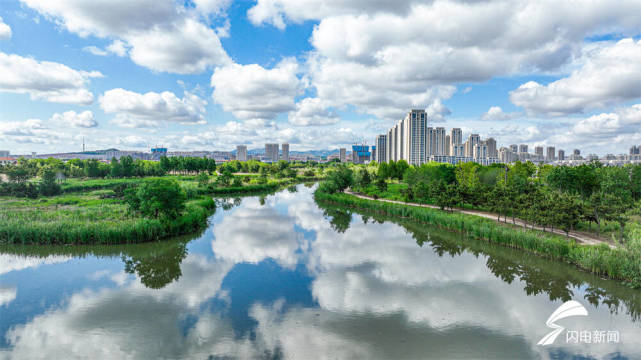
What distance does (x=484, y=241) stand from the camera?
71.3 ft

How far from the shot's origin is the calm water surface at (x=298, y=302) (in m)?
9.62

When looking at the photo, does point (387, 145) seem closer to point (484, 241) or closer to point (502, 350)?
point (484, 241)

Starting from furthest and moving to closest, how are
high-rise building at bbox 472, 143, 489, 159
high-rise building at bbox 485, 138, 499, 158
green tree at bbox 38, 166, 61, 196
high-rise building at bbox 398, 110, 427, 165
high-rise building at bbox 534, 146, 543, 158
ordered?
high-rise building at bbox 534, 146, 543, 158 < high-rise building at bbox 485, 138, 499, 158 < high-rise building at bbox 472, 143, 489, 159 < high-rise building at bbox 398, 110, 427, 165 < green tree at bbox 38, 166, 61, 196

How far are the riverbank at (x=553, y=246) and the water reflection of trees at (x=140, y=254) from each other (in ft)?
67.1

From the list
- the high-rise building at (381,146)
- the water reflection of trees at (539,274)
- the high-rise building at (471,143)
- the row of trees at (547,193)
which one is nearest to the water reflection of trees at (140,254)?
the water reflection of trees at (539,274)

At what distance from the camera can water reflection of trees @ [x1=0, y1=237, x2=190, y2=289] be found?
16.0m

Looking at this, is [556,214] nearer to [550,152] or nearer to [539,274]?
[539,274]

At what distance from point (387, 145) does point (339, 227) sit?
13188 cm

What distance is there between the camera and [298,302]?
496 inches

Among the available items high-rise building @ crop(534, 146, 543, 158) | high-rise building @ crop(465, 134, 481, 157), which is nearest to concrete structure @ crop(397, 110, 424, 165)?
high-rise building @ crop(465, 134, 481, 157)

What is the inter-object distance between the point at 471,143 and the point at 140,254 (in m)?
155

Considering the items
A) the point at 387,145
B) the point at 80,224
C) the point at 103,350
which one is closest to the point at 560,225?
the point at 103,350

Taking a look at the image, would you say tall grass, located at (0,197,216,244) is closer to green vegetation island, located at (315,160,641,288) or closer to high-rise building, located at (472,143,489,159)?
green vegetation island, located at (315,160,641,288)

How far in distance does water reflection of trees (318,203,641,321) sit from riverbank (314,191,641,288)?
418 millimetres
